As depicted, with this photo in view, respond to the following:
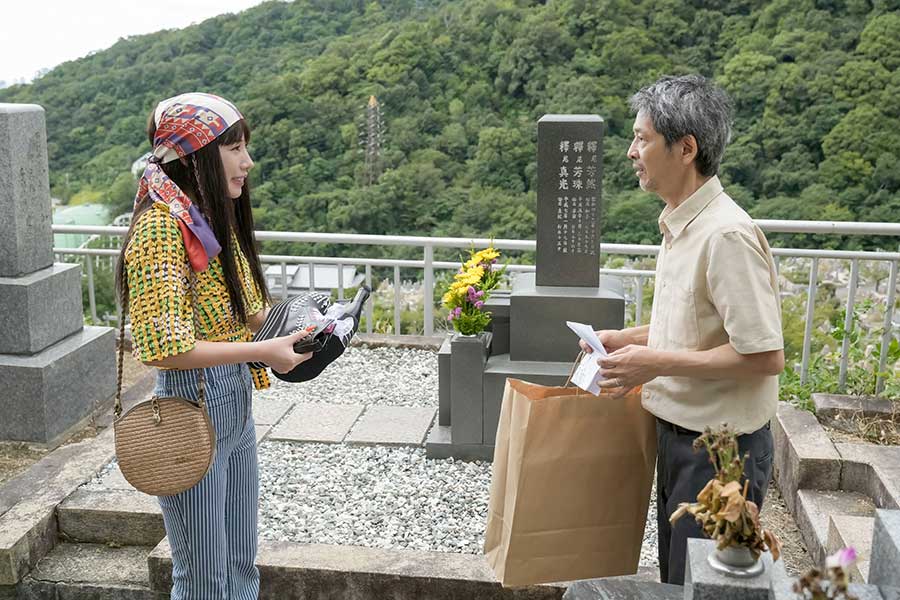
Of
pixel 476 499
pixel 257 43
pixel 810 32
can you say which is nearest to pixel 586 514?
pixel 476 499

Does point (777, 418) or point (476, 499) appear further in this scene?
point (777, 418)

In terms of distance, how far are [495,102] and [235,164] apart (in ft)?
45.2

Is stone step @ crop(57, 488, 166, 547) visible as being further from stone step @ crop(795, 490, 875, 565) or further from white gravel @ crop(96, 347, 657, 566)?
stone step @ crop(795, 490, 875, 565)

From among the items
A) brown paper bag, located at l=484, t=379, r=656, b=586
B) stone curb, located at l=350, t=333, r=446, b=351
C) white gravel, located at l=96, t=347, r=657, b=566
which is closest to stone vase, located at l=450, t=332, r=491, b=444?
white gravel, located at l=96, t=347, r=657, b=566

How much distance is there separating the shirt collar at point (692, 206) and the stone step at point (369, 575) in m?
1.46

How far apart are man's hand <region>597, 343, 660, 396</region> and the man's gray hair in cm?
44

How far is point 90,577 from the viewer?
325 cm

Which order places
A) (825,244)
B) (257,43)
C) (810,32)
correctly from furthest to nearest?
(257,43) < (810,32) < (825,244)

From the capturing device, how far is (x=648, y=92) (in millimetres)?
1944

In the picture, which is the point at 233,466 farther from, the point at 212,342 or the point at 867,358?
the point at 867,358

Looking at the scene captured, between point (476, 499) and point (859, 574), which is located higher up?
point (859, 574)

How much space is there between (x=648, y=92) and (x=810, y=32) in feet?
47.5

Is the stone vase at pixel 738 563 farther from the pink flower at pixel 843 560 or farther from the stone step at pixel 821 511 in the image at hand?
the stone step at pixel 821 511

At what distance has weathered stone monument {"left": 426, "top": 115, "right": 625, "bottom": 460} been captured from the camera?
4.18m
